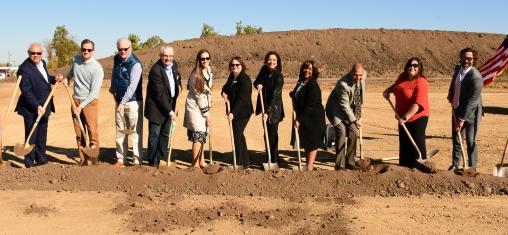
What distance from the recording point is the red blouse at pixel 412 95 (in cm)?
589

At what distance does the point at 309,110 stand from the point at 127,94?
2.35 meters

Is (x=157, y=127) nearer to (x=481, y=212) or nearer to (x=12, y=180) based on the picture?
(x=12, y=180)

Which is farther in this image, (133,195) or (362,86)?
(362,86)

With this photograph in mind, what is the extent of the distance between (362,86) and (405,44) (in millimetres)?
50339

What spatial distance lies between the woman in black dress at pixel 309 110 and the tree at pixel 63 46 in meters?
65.1

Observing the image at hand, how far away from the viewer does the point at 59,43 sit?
66.8 metres

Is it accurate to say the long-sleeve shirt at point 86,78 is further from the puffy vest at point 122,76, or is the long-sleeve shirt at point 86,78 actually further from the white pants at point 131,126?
the white pants at point 131,126

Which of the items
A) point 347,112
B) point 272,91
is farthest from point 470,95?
point 272,91

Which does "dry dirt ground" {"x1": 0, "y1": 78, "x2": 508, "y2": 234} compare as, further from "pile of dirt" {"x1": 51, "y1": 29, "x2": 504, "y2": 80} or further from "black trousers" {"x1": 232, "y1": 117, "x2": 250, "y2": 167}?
"pile of dirt" {"x1": 51, "y1": 29, "x2": 504, "y2": 80}

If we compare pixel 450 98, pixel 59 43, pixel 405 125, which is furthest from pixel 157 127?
pixel 59 43

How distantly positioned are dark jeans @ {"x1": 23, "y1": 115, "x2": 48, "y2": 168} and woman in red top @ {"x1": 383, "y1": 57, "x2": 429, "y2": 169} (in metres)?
4.71

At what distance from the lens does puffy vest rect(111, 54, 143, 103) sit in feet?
20.2

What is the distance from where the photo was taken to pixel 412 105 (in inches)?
234

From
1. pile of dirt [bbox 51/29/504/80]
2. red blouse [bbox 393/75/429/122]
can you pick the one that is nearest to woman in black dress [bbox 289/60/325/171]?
red blouse [bbox 393/75/429/122]
